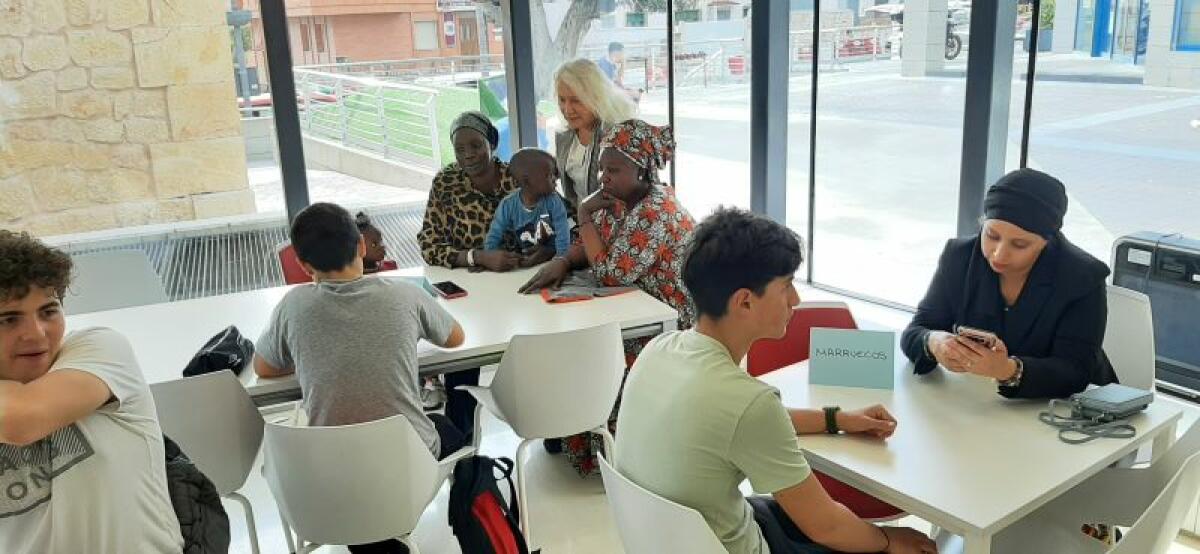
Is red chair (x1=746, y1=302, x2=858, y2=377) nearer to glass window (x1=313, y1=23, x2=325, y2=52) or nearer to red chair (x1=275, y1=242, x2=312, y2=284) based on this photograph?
red chair (x1=275, y1=242, x2=312, y2=284)

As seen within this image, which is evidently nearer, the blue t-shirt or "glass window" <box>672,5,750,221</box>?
the blue t-shirt

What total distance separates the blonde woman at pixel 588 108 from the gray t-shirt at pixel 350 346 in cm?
141

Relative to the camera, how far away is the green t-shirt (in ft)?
5.06

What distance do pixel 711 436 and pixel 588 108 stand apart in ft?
7.69

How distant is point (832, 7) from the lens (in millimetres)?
4754

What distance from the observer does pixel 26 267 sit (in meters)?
1.59

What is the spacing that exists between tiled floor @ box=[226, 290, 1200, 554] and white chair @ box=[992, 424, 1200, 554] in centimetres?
84

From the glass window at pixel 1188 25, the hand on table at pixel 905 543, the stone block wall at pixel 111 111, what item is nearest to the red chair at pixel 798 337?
the hand on table at pixel 905 543

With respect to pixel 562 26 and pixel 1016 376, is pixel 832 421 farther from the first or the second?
pixel 562 26

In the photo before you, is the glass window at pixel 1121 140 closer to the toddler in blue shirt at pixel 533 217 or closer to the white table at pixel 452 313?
the white table at pixel 452 313

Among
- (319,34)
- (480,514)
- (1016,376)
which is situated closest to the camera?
(1016,376)

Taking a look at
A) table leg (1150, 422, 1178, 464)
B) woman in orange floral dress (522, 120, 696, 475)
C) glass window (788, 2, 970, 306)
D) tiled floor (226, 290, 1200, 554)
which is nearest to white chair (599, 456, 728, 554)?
table leg (1150, 422, 1178, 464)

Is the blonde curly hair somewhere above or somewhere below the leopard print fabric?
above

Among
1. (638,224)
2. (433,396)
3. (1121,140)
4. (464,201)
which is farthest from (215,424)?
(1121,140)
